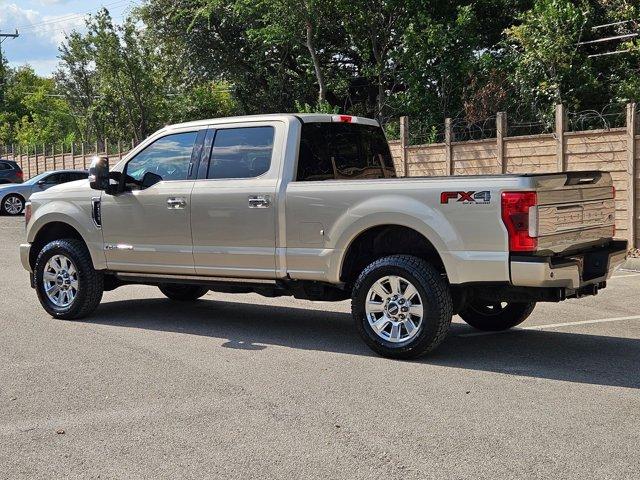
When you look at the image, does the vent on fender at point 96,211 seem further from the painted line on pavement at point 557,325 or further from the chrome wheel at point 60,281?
the painted line on pavement at point 557,325

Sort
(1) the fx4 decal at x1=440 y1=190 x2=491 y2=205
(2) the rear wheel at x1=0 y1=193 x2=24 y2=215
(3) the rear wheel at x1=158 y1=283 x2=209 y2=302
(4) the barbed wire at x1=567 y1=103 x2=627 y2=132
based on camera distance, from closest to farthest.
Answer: (1) the fx4 decal at x1=440 y1=190 x2=491 y2=205
(3) the rear wheel at x1=158 y1=283 x2=209 y2=302
(4) the barbed wire at x1=567 y1=103 x2=627 y2=132
(2) the rear wheel at x1=0 y1=193 x2=24 y2=215

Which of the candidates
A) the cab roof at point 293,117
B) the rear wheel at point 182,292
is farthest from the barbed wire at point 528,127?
the rear wheel at point 182,292

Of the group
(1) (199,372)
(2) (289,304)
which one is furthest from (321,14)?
(1) (199,372)

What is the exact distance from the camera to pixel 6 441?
15.8 feet

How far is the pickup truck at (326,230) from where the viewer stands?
6309 millimetres

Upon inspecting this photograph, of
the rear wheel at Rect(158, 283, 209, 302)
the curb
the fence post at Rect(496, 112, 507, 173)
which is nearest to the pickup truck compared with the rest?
the rear wheel at Rect(158, 283, 209, 302)

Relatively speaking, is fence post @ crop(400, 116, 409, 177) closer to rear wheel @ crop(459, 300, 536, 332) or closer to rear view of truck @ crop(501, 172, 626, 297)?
rear wheel @ crop(459, 300, 536, 332)

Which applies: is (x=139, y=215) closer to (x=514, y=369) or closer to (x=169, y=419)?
(x=169, y=419)

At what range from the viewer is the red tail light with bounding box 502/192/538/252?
6051mm

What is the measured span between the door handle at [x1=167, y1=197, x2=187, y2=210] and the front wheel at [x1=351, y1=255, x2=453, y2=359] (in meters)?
2.03

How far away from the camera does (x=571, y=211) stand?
6.54m

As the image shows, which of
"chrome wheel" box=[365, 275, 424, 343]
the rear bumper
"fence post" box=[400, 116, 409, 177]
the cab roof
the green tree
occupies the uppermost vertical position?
the green tree

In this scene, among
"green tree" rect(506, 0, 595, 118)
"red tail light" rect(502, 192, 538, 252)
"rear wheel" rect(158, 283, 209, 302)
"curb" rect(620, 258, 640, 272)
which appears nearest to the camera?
"red tail light" rect(502, 192, 538, 252)

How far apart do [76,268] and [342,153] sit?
122 inches
